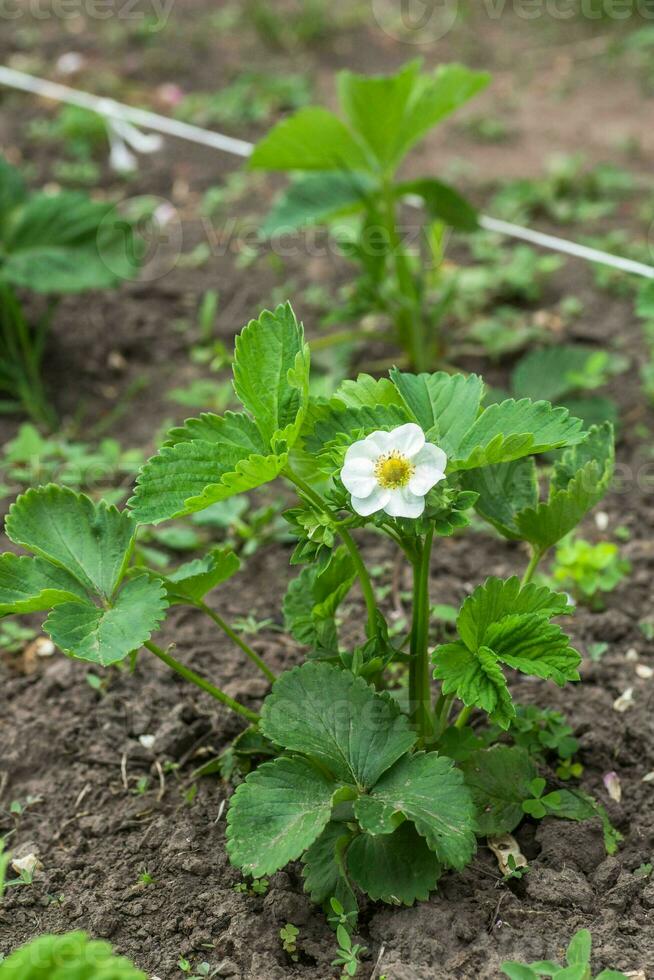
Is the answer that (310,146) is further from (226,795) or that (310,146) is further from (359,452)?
(226,795)

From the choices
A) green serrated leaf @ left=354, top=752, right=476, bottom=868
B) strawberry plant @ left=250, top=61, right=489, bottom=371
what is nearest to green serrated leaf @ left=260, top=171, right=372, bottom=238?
strawberry plant @ left=250, top=61, right=489, bottom=371

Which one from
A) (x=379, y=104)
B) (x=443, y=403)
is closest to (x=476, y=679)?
(x=443, y=403)

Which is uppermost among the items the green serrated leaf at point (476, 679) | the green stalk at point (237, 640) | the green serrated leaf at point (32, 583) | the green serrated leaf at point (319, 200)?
the green serrated leaf at point (32, 583)

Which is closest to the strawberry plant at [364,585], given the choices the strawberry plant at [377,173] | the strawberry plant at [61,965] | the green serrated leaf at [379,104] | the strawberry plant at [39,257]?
the strawberry plant at [61,965]

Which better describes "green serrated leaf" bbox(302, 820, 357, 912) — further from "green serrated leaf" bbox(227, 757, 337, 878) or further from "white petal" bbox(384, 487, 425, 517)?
"white petal" bbox(384, 487, 425, 517)

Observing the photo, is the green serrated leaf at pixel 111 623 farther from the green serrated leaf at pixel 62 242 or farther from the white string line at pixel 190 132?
the white string line at pixel 190 132

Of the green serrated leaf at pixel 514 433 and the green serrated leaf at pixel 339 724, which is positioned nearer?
the green serrated leaf at pixel 514 433
